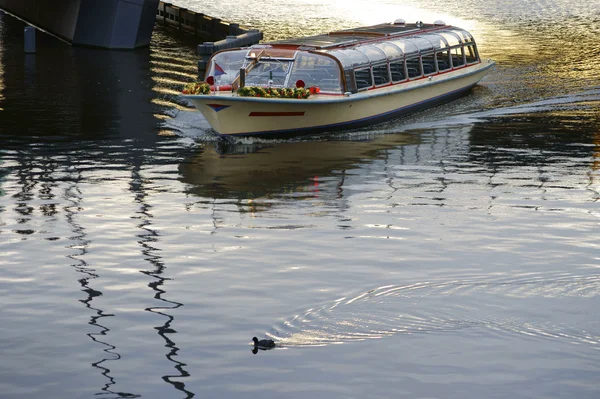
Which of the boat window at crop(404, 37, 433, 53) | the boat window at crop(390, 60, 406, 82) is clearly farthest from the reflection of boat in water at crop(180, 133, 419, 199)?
the boat window at crop(404, 37, 433, 53)

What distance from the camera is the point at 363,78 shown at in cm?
3017

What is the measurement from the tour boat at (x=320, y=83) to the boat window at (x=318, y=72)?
26mm

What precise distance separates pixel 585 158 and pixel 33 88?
62.7ft

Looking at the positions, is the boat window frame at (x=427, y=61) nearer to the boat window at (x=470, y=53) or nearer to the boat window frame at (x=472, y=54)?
the boat window frame at (x=472, y=54)

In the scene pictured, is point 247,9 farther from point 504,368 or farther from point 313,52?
point 504,368

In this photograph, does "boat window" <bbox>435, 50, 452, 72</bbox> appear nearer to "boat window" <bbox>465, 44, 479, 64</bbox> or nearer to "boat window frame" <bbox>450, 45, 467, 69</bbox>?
"boat window frame" <bbox>450, 45, 467, 69</bbox>

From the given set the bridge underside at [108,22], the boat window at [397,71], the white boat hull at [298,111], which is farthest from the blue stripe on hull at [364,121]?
the bridge underside at [108,22]

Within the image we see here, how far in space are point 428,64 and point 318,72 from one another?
631cm

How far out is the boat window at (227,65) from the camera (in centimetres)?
2977

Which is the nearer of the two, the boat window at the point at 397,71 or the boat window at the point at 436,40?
the boat window at the point at 397,71

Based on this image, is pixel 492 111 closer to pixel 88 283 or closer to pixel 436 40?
pixel 436 40

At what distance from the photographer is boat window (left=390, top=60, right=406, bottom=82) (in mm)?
31797

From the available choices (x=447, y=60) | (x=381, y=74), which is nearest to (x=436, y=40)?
(x=447, y=60)

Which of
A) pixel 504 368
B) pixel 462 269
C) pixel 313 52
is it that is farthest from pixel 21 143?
pixel 504 368
